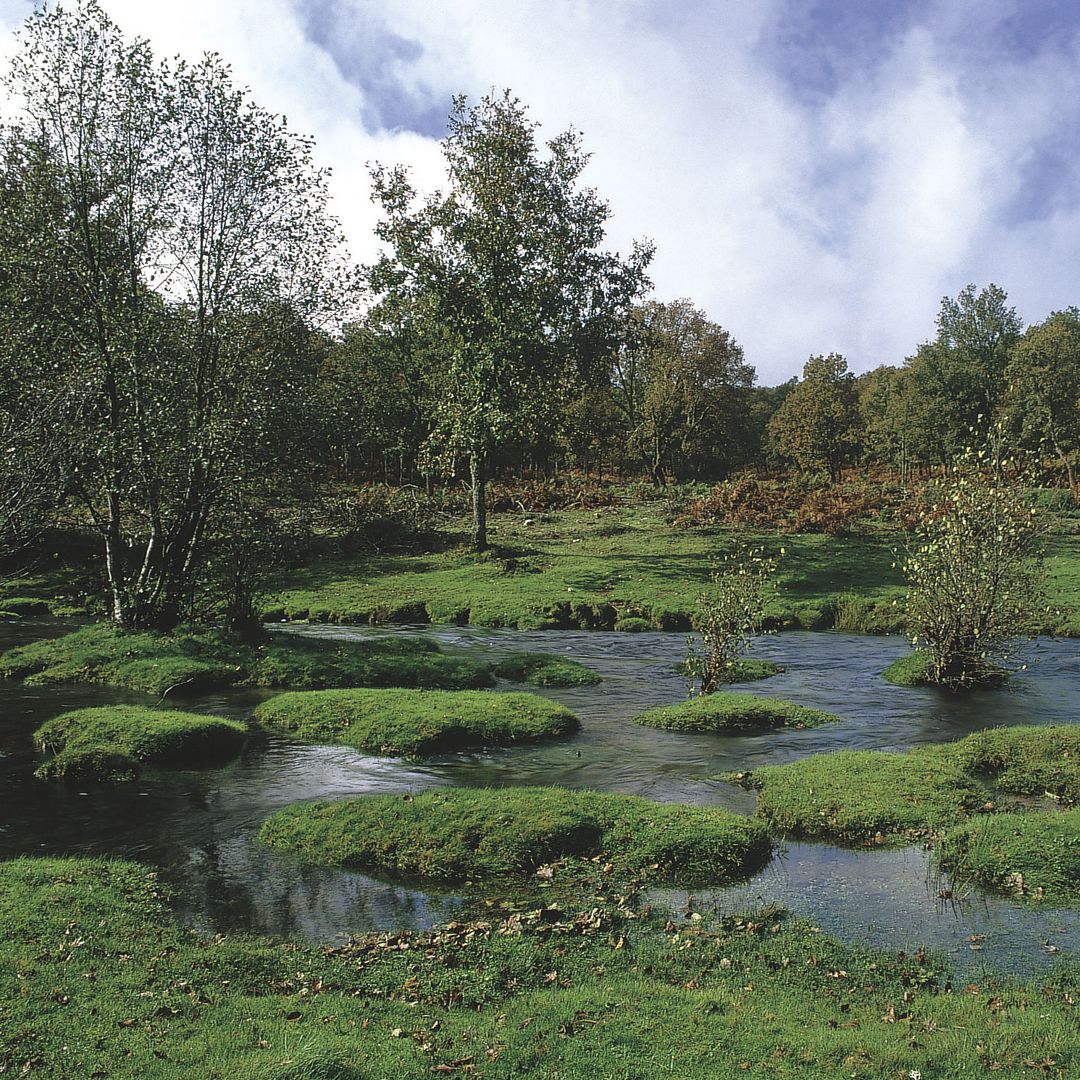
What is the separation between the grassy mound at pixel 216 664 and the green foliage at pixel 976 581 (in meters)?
12.2

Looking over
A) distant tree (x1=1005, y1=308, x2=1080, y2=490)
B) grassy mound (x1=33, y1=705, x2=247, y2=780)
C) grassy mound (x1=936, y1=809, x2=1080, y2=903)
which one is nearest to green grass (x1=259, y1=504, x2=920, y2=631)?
grassy mound (x1=33, y1=705, x2=247, y2=780)

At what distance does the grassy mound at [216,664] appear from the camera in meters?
24.8

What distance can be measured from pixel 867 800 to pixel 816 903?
3781 millimetres

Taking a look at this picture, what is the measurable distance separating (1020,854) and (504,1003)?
783 cm

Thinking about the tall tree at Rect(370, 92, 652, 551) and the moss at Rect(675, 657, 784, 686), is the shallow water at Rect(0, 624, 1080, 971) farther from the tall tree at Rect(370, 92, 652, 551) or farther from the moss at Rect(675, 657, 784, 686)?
the tall tree at Rect(370, 92, 652, 551)

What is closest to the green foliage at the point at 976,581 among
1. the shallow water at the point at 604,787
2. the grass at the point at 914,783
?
the shallow water at the point at 604,787

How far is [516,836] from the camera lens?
1369cm

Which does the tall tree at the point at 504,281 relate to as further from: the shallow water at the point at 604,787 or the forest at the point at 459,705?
the shallow water at the point at 604,787

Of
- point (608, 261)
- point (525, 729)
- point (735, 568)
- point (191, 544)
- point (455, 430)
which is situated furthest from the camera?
point (608, 261)

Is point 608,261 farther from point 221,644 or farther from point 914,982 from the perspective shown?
point 914,982

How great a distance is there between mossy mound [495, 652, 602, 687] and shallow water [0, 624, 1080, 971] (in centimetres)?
63

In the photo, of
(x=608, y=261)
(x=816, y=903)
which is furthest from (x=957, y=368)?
(x=816, y=903)

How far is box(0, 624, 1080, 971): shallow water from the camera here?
11445mm

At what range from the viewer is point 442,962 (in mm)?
10281
